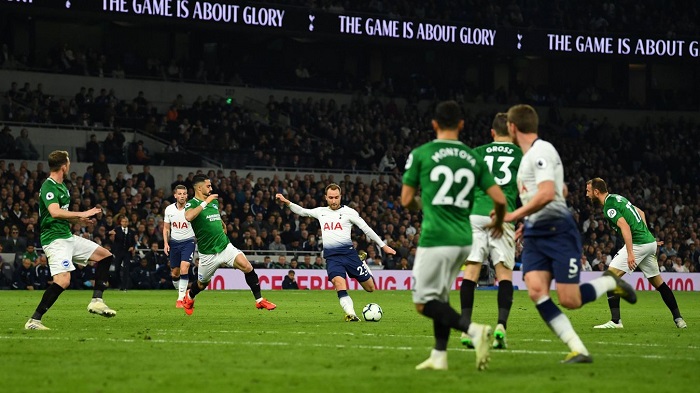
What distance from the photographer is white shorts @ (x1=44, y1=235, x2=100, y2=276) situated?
1541cm

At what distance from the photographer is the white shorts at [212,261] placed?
19.5 metres

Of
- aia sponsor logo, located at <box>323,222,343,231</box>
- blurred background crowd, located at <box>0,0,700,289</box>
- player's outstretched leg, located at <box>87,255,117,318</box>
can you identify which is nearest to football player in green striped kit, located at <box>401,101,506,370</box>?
player's outstretched leg, located at <box>87,255,117,318</box>

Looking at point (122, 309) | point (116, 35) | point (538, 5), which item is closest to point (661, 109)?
point (538, 5)

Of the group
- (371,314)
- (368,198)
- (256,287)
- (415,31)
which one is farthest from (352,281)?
(371,314)

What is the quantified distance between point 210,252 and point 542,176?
33.2ft

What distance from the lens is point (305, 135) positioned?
4522cm

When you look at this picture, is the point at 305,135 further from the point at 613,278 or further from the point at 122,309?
the point at 613,278

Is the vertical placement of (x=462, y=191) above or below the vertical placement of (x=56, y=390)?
above

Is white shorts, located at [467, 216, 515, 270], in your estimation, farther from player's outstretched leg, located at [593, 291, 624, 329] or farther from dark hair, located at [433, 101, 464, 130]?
player's outstretched leg, located at [593, 291, 624, 329]

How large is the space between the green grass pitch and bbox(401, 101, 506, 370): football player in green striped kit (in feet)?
1.67

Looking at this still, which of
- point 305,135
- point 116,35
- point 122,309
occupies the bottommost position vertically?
point 122,309

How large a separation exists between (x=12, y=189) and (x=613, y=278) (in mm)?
25514

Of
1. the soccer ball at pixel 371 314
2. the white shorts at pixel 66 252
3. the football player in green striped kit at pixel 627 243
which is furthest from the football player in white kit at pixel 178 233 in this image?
the football player in green striped kit at pixel 627 243

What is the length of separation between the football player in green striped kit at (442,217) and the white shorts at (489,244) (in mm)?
3063
